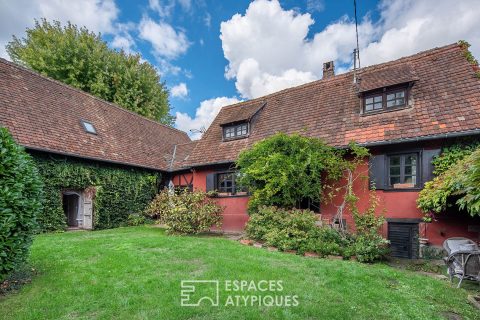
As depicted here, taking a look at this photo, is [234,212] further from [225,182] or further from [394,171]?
[394,171]

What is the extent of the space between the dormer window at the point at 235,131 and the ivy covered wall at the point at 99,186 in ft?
15.6

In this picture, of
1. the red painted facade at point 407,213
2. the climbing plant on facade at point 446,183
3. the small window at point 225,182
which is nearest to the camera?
the climbing plant on facade at point 446,183

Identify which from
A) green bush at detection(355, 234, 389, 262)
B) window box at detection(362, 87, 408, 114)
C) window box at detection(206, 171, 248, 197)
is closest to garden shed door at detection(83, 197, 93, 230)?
window box at detection(206, 171, 248, 197)

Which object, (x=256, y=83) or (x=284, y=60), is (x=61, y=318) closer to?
(x=284, y=60)

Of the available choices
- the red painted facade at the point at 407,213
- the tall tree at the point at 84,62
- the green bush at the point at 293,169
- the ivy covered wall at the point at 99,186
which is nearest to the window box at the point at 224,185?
the green bush at the point at 293,169

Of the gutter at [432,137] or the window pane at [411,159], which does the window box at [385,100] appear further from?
the window pane at [411,159]

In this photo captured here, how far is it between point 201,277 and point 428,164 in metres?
6.86

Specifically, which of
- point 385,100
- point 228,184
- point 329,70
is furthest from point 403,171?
point 329,70

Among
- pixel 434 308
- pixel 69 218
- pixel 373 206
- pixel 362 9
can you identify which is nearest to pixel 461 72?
pixel 362 9

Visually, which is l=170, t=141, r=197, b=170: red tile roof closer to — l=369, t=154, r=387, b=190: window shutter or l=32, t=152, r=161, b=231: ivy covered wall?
l=32, t=152, r=161, b=231: ivy covered wall

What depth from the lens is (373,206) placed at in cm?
743

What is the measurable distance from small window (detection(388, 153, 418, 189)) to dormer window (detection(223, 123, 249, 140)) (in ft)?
20.0

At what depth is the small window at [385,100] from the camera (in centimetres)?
871

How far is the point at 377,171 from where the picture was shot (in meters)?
8.09
